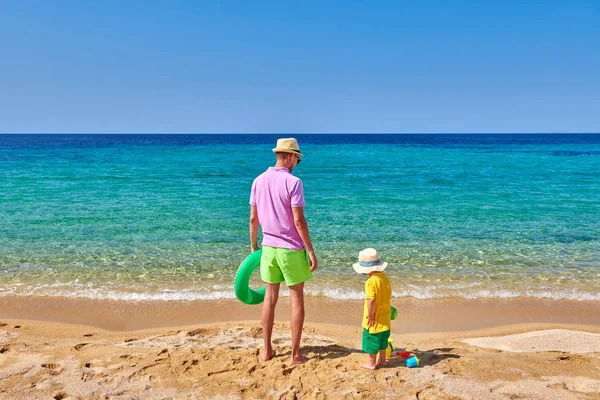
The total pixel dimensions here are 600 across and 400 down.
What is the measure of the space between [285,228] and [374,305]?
107 centimetres

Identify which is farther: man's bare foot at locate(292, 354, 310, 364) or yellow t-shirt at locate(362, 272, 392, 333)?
man's bare foot at locate(292, 354, 310, 364)

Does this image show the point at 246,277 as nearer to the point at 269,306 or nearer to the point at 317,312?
the point at 269,306

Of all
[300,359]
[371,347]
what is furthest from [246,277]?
[371,347]

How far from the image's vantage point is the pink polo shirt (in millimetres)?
3871

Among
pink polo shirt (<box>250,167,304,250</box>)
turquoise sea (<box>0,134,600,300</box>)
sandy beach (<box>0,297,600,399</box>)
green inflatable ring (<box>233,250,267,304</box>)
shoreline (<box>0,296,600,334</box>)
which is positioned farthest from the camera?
turquoise sea (<box>0,134,600,300</box>)

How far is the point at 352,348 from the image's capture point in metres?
4.69

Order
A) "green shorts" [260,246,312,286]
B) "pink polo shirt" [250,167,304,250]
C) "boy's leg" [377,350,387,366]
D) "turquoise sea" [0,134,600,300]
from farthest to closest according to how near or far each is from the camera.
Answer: "turquoise sea" [0,134,600,300] → "boy's leg" [377,350,387,366] → "green shorts" [260,246,312,286] → "pink polo shirt" [250,167,304,250]

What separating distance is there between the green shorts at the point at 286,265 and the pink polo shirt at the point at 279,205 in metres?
0.06

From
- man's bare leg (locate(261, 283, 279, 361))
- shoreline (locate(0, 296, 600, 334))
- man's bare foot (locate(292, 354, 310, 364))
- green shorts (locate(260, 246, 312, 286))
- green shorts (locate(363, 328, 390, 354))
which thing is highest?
green shorts (locate(260, 246, 312, 286))

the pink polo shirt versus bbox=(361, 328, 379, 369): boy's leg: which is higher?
the pink polo shirt

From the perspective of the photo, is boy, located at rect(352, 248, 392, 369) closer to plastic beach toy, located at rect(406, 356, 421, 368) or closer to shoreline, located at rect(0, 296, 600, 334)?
plastic beach toy, located at rect(406, 356, 421, 368)

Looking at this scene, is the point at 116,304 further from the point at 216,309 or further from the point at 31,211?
the point at 31,211

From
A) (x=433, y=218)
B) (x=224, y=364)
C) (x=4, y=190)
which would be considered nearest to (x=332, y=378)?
(x=224, y=364)

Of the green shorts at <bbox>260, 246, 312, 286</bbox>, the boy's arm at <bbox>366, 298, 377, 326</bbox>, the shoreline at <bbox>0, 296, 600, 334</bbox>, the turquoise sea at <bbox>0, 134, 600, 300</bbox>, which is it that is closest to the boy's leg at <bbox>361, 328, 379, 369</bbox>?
the boy's arm at <bbox>366, 298, 377, 326</bbox>
